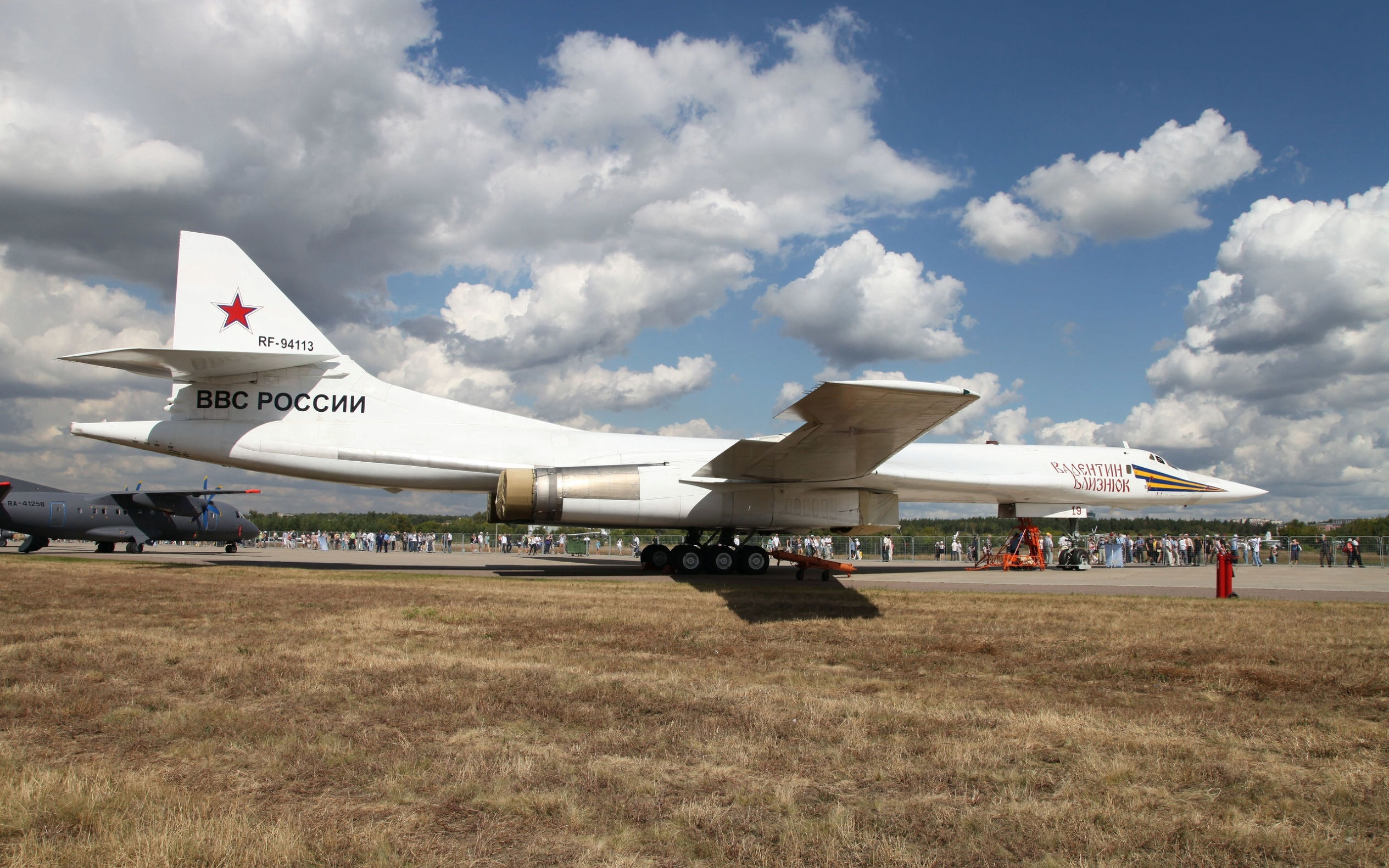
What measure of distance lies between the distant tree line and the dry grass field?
32.8 m

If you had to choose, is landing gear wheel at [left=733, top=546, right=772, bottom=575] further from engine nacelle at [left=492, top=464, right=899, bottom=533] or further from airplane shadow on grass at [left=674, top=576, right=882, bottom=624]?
airplane shadow on grass at [left=674, top=576, right=882, bottom=624]

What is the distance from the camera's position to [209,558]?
23969mm

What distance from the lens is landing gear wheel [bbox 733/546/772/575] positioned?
55.4 feet

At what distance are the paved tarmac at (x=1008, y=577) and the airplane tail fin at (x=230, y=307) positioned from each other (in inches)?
196

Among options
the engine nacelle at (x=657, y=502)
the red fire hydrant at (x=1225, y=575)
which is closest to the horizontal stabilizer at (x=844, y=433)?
the engine nacelle at (x=657, y=502)

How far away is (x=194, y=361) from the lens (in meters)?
14.9

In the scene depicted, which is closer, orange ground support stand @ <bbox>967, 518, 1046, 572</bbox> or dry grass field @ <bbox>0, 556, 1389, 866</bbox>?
dry grass field @ <bbox>0, 556, 1389, 866</bbox>

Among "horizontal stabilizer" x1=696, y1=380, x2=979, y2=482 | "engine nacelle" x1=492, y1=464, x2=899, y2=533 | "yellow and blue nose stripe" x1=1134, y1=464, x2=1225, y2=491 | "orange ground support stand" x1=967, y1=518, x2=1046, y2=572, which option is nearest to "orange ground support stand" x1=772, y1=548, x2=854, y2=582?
"engine nacelle" x1=492, y1=464, x2=899, y2=533

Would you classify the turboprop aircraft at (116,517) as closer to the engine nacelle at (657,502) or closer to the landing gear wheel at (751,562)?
the engine nacelle at (657,502)

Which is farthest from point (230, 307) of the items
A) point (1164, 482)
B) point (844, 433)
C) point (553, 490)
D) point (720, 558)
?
point (1164, 482)

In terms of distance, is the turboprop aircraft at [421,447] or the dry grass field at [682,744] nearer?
the dry grass field at [682,744]

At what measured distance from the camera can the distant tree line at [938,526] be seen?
169ft

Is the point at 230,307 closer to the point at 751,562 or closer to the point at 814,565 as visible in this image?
the point at 751,562

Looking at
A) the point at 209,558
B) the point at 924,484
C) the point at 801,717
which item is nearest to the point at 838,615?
the point at 801,717
